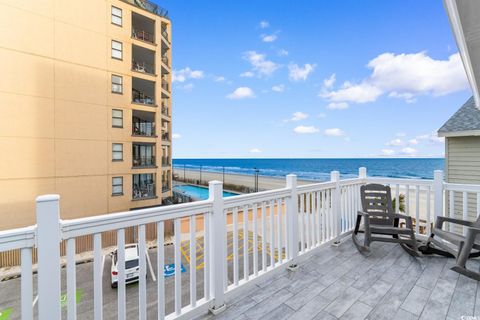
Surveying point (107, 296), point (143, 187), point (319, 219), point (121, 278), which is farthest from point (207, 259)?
point (143, 187)

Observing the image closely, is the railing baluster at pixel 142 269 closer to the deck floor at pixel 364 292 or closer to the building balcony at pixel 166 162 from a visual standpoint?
the deck floor at pixel 364 292

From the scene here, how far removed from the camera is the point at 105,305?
523cm

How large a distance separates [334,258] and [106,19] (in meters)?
13.4

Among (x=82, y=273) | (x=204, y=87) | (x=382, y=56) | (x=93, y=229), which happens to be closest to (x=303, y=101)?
(x=204, y=87)

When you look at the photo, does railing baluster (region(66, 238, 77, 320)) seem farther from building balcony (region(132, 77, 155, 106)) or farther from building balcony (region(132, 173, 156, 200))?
building balcony (region(132, 77, 155, 106))

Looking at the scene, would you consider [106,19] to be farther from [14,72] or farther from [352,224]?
[352,224]

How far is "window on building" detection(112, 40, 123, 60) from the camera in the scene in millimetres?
10695

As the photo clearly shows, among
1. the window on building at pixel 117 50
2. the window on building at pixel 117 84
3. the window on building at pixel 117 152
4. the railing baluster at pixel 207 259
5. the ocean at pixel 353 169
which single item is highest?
the window on building at pixel 117 50

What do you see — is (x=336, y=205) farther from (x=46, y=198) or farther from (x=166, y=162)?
(x=166, y=162)

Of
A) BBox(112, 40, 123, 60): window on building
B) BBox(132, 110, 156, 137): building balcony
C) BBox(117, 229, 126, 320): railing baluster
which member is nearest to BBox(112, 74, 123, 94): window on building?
BBox(112, 40, 123, 60): window on building

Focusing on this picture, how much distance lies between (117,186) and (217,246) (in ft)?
35.7

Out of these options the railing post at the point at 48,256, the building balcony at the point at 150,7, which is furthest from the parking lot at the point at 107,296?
the building balcony at the point at 150,7

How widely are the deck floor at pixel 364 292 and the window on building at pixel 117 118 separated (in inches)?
437

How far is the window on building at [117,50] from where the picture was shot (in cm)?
1070
